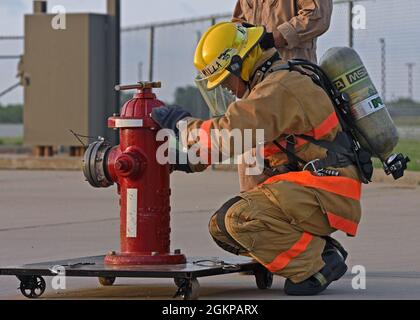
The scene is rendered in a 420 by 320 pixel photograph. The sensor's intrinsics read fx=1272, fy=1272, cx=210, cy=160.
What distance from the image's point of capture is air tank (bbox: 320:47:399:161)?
6.83 meters

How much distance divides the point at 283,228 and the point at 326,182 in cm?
33

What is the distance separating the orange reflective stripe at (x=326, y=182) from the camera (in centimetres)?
656

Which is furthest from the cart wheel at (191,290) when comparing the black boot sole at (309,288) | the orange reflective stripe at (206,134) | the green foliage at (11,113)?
the green foliage at (11,113)

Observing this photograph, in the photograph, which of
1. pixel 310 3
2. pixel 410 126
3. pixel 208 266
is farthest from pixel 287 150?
pixel 410 126

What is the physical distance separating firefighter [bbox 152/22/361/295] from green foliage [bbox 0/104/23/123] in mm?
18678

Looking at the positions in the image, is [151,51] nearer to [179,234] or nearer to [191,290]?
[179,234]

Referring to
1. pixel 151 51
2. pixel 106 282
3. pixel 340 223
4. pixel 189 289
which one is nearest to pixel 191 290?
pixel 189 289

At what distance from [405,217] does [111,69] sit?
26.4ft

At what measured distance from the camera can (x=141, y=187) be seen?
676 centimetres

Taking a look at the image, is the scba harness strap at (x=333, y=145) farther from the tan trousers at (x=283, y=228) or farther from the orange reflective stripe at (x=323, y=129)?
the tan trousers at (x=283, y=228)

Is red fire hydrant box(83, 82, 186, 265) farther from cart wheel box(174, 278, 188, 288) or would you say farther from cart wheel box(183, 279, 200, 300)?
cart wheel box(183, 279, 200, 300)

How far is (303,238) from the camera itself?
6609mm

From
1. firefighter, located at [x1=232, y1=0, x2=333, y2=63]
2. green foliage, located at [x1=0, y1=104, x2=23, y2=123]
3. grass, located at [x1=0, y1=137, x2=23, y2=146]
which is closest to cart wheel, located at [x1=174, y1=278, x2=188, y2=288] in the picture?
firefighter, located at [x1=232, y1=0, x2=333, y2=63]

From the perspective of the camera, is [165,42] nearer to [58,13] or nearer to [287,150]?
[58,13]
